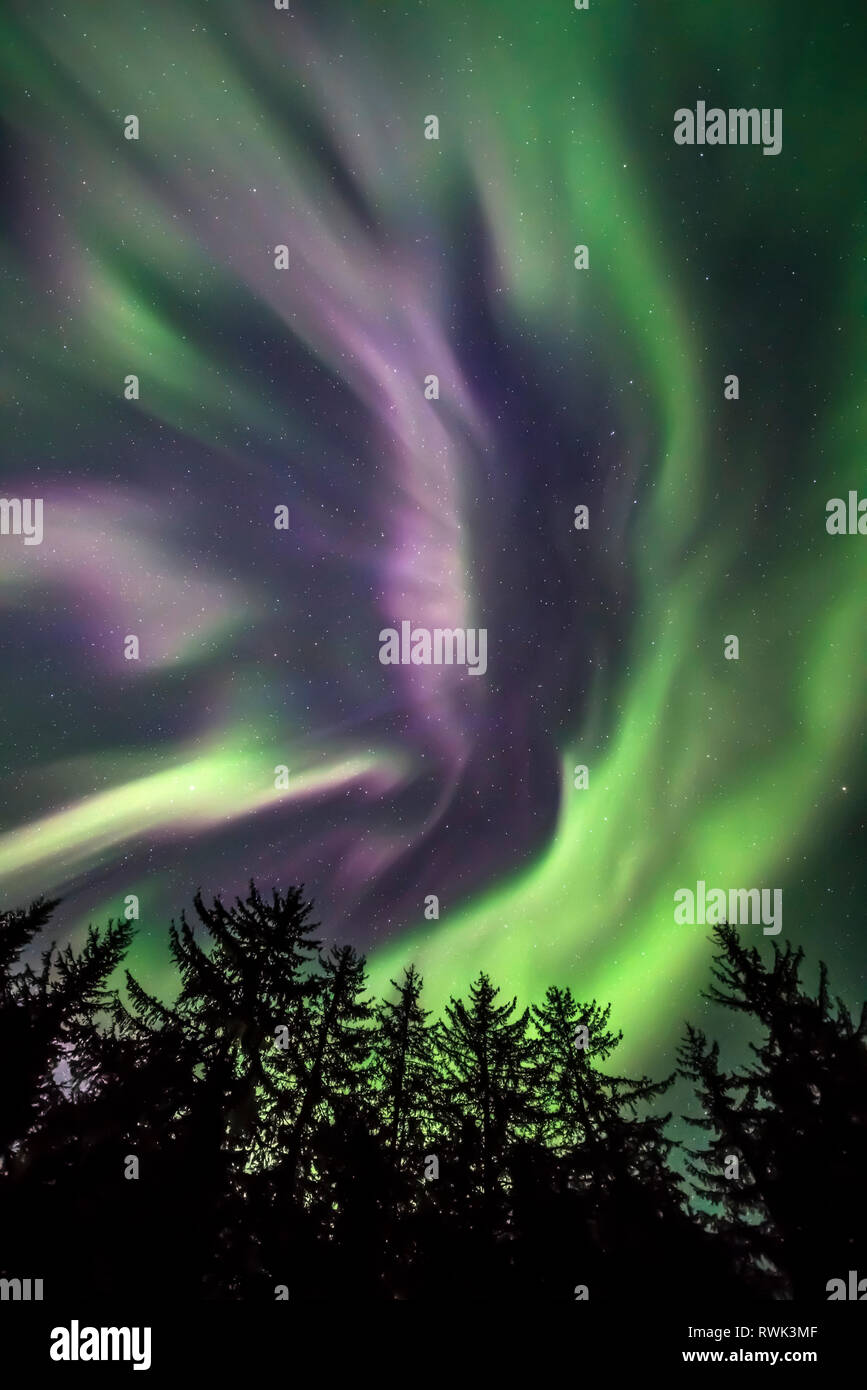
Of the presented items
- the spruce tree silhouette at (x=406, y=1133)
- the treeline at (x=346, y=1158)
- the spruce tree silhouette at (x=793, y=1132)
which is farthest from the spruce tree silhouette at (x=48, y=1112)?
the spruce tree silhouette at (x=793, y=1132)

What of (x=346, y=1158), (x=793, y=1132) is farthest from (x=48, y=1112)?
(x=793, y=1132)

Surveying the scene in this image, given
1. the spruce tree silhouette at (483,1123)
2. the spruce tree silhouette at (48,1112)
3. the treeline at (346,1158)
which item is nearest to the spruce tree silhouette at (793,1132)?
the treeline at (346,1158)

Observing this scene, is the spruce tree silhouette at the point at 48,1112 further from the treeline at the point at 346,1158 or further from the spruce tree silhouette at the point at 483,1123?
the spruce tree silhouette at the point at 483,1123

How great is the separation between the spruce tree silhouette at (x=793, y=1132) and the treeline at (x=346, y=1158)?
5 cm

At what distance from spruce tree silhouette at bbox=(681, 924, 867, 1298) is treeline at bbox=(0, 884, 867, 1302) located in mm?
49

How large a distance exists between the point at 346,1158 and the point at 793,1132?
31.5 feet

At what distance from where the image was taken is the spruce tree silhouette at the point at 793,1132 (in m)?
11.4

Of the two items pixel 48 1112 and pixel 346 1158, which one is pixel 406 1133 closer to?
pixel 346 1158

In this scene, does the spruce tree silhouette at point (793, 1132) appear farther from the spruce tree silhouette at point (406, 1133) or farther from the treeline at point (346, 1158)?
the spruce tree silhouette at point (406, 1133)

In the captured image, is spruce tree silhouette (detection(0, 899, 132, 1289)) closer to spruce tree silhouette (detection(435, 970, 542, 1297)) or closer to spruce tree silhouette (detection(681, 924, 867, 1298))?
spruce tree silhouette (detection(435, 970, 542, 1297))

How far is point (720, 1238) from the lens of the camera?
12.4 m

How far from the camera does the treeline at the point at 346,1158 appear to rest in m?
10.4
